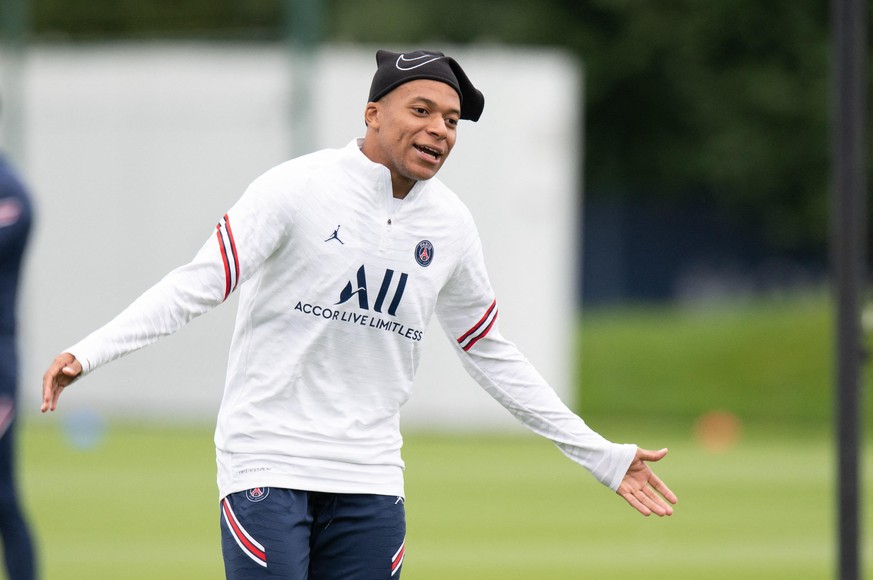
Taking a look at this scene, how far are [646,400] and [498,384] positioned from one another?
62.4 ft

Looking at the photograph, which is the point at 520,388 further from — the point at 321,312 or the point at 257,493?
the point at 257,493

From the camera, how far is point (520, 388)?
17.4ft

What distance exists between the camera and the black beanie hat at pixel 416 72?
486cm

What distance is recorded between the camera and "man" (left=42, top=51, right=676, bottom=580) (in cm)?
474

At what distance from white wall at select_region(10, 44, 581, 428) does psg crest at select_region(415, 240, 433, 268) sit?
15.2m

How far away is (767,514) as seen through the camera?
12.9 metres

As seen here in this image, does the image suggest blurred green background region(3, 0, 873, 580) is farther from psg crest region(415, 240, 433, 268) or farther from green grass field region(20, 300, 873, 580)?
psg crest region(415, 240, 433, 268)

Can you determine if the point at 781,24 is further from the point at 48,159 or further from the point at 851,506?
the point at 851,506

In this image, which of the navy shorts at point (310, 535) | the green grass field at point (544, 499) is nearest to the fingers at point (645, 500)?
the navy shorts at point (310, 535)

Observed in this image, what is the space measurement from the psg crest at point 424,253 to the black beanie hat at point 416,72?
44 centimetres

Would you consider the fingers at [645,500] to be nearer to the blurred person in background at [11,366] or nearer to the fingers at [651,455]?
the fingers at [651,455]

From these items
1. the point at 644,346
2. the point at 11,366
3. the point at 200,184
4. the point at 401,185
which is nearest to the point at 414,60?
the point at 401,185

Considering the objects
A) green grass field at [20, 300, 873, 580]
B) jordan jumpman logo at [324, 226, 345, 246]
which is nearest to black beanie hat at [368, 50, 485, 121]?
jordan jumpman logo at [324, 226, 345, 246]

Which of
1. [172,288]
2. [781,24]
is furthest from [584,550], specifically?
[781,24]
